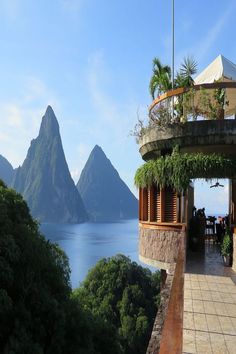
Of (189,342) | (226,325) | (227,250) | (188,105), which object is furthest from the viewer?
(188,105)

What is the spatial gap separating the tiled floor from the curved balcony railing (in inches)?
189

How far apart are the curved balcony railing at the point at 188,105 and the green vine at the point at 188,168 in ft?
4.74

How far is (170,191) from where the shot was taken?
1416 centimetres

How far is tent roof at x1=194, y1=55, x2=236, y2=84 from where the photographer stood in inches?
692

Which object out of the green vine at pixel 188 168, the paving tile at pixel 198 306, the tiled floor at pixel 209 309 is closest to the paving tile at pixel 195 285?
the tiled floor at pixel 209 309

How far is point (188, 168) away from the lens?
1300 cm

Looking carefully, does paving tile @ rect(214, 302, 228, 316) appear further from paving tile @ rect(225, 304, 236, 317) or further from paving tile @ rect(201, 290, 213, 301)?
paving tile @ rect(201, 290, 213, 301)

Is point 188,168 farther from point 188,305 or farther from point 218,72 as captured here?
point 218,72

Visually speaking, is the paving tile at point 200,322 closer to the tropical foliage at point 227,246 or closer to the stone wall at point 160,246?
the stone wall at point 160,246

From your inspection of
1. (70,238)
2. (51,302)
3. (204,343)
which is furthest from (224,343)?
(70,238)

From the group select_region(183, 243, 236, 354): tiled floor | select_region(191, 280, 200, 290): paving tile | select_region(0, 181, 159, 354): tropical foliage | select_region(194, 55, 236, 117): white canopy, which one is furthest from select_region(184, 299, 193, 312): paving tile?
select_region(194, 55, 236, 117): white canopy

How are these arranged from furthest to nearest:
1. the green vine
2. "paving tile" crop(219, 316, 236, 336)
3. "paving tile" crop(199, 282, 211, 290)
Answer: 1. the green vine
2. "paving tile" crop(199, 282, 211, 290)
3. "paving tile" crop(219, 316, 236, 336)

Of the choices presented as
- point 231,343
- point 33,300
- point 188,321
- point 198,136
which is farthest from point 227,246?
point 33,300

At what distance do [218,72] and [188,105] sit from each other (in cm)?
507
